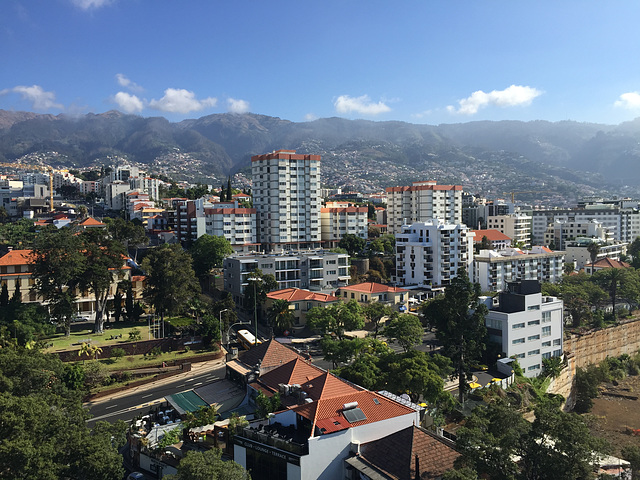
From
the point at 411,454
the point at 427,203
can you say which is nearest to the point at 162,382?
the point at 411,454

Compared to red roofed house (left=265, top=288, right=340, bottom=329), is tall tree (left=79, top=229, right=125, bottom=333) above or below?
above

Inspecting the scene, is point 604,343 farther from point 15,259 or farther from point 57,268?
point 15,259

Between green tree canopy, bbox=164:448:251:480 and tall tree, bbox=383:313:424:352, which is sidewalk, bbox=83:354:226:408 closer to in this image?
tall tree, bbox=383:313:424:352

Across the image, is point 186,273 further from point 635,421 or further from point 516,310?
point 635,421

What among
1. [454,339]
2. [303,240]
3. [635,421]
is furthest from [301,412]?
[303,240]

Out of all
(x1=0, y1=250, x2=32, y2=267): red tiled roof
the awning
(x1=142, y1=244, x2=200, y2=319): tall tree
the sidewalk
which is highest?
(x1=0, y1=250, x2=32, y2=267): red tiled roof

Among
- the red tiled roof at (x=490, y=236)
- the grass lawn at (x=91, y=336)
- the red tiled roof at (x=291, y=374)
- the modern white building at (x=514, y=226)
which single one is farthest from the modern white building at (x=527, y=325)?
the modern white building at (x=514, y=226)

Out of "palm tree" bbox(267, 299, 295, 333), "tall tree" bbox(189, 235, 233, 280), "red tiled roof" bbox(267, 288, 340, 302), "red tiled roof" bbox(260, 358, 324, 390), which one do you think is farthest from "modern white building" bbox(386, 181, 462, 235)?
"red tiled roof" bbox(260, 358, 324, 390)
